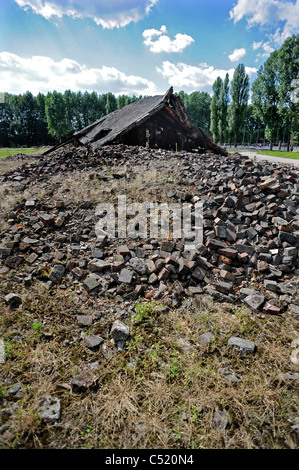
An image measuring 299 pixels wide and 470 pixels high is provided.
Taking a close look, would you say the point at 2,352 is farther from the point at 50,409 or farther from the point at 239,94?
the point at 239,94

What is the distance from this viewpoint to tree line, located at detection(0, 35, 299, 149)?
2269 centimetres

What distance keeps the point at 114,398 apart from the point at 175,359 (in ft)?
2.37

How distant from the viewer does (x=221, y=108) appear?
35031 millimetres

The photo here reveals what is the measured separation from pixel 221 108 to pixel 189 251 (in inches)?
1486

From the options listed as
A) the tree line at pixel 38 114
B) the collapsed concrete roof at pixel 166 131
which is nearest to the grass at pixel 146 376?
the collapsed concrete roof at pixel 166 131

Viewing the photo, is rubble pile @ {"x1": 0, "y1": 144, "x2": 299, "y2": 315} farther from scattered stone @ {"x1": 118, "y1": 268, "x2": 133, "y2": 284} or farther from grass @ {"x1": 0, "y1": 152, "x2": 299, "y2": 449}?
grass @ {"x1": 0, "y1": 152, "x2": 299, "y2": 449}

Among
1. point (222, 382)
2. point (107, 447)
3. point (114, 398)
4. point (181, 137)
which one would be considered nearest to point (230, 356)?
point (222, 382)

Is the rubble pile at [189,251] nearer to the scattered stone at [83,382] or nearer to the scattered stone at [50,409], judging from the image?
the scattered stone at [83,382]

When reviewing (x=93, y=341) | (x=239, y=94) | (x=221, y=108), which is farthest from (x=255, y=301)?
(x=221, y=108)

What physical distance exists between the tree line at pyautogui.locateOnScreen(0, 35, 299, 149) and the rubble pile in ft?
58.8

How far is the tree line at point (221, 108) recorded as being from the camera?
22688mm

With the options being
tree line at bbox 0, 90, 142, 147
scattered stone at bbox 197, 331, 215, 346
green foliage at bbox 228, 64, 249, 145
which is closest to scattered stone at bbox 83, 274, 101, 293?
scattered stone at bbox 197, 331, 215, 346

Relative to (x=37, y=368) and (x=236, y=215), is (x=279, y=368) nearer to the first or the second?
(x=37, y=368)

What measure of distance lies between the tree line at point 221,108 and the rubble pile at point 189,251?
17.9 metres
